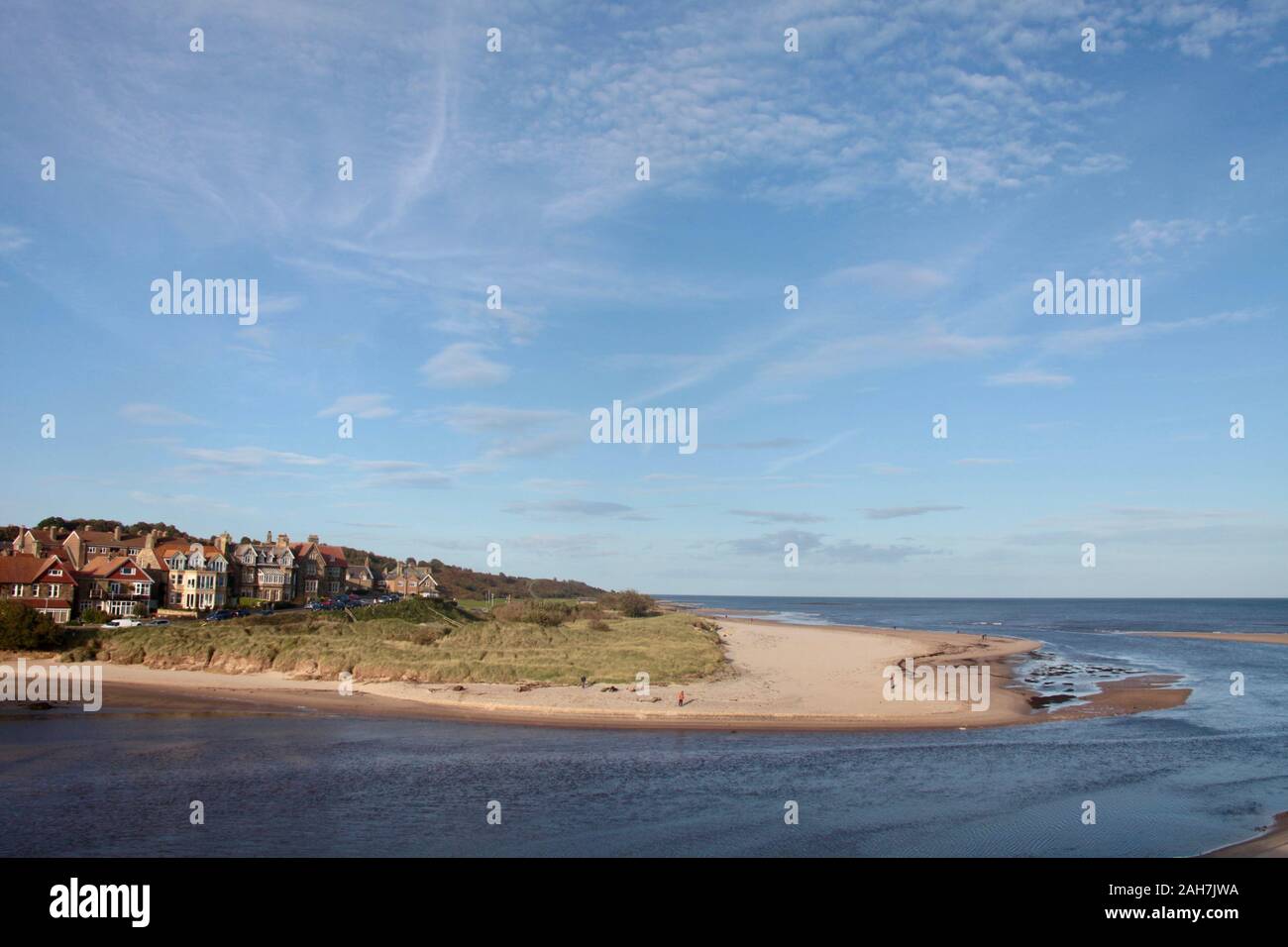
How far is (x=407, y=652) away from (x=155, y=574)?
1711 inches

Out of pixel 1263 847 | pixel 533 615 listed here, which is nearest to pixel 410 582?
pixel 533 615

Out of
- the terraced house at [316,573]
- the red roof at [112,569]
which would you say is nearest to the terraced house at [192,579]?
the red roof at [112,569]

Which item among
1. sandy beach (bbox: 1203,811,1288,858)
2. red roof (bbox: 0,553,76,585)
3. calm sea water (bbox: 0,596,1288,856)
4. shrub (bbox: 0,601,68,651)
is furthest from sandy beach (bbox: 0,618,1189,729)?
red roof (bbox: 0,553,76,585)

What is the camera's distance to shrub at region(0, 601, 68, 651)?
4938cm

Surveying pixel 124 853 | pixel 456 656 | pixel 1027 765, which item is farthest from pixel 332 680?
pixel 1027 765

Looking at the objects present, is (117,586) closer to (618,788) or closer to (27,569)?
(27,569)

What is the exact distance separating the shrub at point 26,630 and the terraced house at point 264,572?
35775 millimetres

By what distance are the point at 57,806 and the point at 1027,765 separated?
2690 centimetres

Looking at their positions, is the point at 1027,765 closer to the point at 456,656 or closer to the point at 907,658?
the point at 456,656

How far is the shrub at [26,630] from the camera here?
162 feet

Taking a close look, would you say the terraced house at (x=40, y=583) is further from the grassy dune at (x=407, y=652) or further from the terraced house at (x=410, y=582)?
the terraced house at (x=410, y=582)
